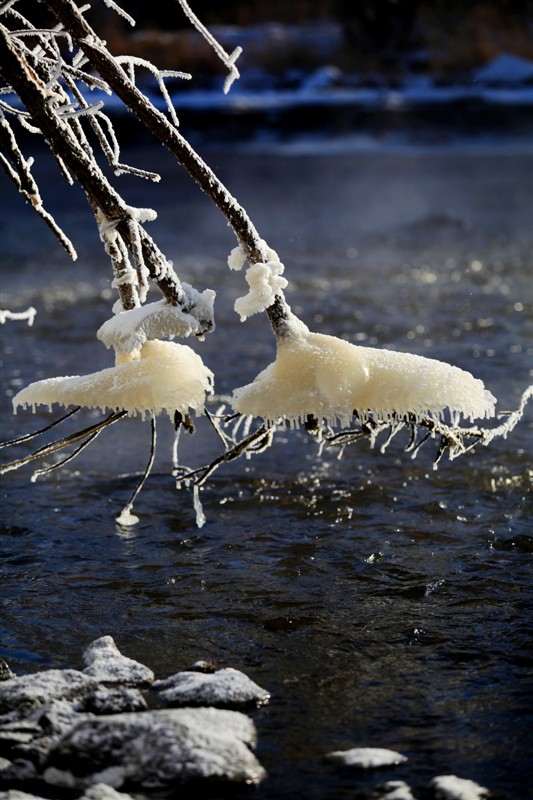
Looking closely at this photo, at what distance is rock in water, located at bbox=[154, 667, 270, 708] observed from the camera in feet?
12.8

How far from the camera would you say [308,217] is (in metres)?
16.8

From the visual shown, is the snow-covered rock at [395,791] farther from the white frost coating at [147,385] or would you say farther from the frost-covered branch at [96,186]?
the frost-covered branch at [96,186]

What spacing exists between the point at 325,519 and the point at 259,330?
4460 millimetres

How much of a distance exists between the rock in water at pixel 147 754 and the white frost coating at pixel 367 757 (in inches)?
9.3

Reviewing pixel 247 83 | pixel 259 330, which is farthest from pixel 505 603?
pixel 247 83

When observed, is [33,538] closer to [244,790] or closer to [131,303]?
[131,303]

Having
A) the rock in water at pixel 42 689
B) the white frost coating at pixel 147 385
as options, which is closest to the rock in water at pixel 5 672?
the rock in water at pixel 42 689

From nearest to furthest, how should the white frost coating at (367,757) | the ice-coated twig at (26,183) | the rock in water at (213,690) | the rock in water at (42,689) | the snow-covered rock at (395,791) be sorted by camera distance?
the snow-covered rock at (395,791) → the white frost coating at (367,757) → the rock in water at (42,689) → the rock in water at (213,690) → the ice-coated twig at (26,183)

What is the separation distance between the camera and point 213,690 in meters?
3.94

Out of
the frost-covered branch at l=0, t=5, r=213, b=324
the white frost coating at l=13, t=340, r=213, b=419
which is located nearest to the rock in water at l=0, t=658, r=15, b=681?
the white frost coating at l=13, t=340, r=213, b=419

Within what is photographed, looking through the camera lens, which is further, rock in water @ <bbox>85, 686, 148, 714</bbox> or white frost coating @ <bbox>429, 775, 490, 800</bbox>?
rock in water @ <bbox>85, 686, 148, 714</bbox>

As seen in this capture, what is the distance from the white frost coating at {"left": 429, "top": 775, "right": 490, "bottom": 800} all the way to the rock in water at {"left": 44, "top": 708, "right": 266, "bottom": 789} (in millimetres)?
492

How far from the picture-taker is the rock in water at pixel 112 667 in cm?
410

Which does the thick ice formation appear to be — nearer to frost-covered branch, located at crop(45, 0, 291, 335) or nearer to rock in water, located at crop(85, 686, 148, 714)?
frost-covered branch, located at crop(45, 0, 291, 335)
